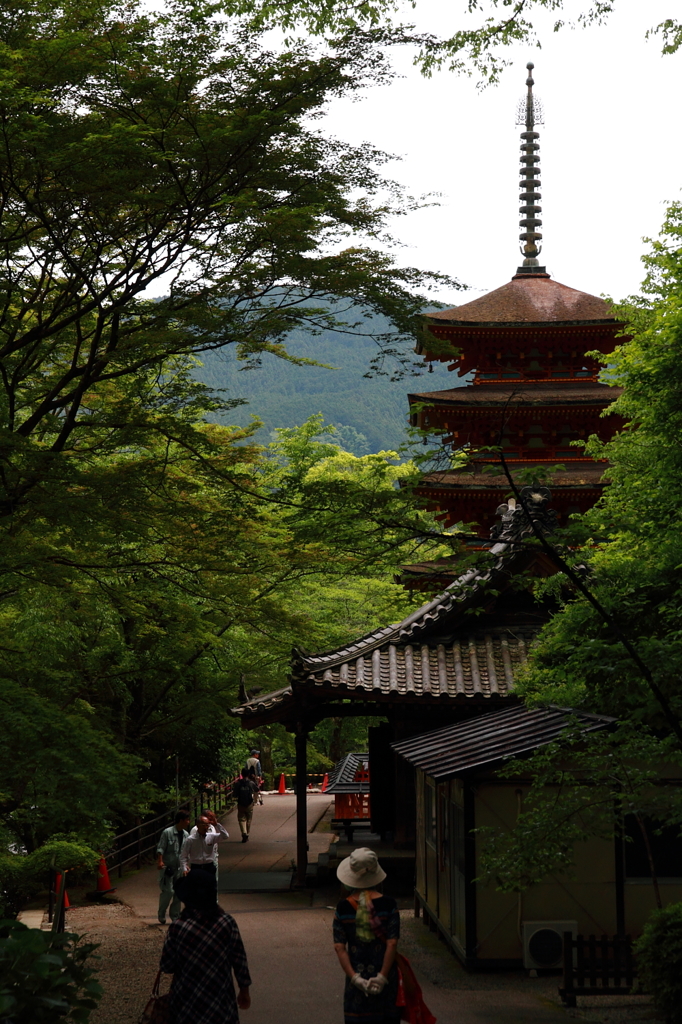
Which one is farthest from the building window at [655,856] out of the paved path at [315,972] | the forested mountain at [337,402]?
the forested mountain at [337,402]

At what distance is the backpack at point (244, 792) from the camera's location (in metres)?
22.7

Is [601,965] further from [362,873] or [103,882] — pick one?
[103,882]

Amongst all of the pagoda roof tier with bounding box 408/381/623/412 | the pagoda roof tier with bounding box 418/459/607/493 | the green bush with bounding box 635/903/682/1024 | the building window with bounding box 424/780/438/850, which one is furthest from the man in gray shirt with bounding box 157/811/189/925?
the pagoda roof tier with bounding box 408/381/623/412

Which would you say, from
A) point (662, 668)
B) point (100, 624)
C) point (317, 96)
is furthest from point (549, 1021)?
point (100, 624)

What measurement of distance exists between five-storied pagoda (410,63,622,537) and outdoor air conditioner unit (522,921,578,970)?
511 inches

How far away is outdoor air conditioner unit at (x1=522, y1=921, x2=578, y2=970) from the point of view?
11.0 metres

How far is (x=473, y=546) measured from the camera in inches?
915

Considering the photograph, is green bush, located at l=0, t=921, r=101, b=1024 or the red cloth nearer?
green bush, located at l=0, t=921, r=101, b=1024

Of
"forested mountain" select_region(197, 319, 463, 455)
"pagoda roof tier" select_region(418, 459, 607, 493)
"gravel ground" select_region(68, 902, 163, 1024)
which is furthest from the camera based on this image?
"forested mountain" select_region(197, 319, 463, 455)

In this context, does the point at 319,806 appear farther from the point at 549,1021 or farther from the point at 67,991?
the point at 67,991

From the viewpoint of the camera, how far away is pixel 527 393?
25.7m

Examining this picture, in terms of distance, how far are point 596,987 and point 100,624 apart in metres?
11.2

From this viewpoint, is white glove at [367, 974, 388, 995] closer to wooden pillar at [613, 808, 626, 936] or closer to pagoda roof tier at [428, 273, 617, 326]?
wooden pillar at [613, 808, 626, 936]

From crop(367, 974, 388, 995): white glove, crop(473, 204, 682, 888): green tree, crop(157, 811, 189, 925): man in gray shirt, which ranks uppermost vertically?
crop(473, 204, 682, 888): green tree
